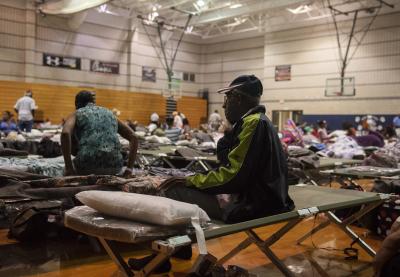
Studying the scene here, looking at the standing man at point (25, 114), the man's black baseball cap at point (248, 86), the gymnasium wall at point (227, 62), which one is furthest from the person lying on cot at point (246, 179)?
the gymnasium wall at point (227, 62)

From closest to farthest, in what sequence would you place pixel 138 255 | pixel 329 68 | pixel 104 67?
1. pixel 138 255
2. pixel 329 68
3. pixel 104 67

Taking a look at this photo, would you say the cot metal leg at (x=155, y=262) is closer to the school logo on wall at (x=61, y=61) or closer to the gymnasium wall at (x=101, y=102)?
the gymnasium wall at (x=101, y=102)

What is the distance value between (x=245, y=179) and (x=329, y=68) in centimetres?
1854

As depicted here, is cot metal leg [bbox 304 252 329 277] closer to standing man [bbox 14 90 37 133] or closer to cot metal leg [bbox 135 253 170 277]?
cot metal leg [bbox 135 253 170 277]

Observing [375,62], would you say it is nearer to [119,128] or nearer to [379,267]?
[119,128]

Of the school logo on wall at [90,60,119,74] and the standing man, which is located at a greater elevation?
the school logo on wall at [90,60,119,74]

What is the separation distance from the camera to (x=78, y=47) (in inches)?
790

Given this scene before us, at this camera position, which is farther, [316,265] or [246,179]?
[316,265]

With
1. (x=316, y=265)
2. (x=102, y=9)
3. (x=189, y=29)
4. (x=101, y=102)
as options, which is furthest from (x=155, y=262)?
(x=189, y=29)

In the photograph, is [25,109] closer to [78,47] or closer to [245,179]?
[78,47]

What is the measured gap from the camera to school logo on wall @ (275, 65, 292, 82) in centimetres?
2153

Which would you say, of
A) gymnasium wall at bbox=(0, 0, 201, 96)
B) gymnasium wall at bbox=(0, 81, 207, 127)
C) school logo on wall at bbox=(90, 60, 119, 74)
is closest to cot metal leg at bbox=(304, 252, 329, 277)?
gymnasium wall at bbox=(0, 81, 207, 127)

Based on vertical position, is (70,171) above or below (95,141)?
below

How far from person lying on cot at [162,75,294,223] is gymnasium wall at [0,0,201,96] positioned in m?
17.6
